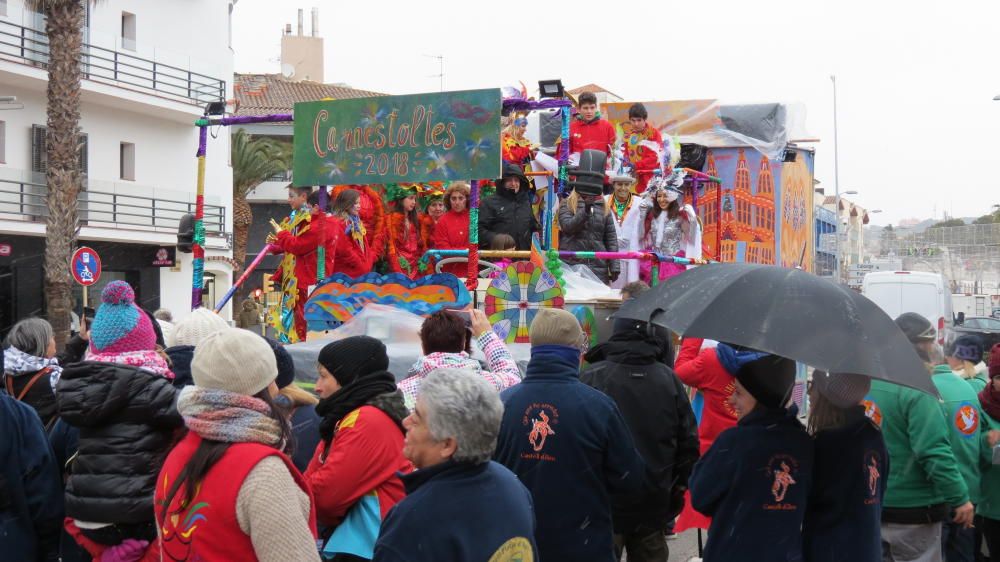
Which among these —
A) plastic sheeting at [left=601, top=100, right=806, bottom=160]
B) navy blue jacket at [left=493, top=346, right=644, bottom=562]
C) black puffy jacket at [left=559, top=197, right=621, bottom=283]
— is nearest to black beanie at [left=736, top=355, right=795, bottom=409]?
navy blue jacket at [left=493, top=346, right=644, bottom=562]

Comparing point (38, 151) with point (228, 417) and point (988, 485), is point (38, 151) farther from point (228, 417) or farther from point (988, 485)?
point (228, 417)

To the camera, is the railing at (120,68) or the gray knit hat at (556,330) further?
the railing at (120,68)

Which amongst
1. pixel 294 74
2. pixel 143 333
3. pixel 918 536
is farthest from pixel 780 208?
pixel 294 74

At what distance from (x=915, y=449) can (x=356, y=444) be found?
291 cm

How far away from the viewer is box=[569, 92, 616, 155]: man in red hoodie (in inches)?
488

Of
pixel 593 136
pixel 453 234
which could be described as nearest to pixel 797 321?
pixel 453 234

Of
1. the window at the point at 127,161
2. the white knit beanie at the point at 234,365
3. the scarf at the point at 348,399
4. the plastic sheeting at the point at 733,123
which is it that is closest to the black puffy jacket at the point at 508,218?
the plastic sheeting at the point at 733,123

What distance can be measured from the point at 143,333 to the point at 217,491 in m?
1.39

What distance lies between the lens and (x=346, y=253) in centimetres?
958

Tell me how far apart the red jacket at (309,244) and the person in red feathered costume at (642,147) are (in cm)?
458

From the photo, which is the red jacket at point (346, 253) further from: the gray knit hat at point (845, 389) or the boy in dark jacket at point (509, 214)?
the gray knit hat at point (845, 389)

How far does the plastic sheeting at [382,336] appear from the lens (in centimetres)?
748

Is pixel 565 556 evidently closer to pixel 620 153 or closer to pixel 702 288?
pixel 702 288

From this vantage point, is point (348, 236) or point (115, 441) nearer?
point (115, 441)
